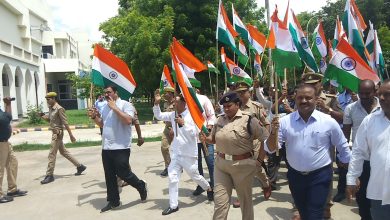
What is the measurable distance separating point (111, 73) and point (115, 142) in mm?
1175

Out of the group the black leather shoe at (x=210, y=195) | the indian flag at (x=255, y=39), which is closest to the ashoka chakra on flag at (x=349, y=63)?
the black leather shoe at (x=210, y=195)

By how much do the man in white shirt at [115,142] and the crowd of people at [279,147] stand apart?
0.05 ft

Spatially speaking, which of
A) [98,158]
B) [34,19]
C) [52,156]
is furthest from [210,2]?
[34,19]

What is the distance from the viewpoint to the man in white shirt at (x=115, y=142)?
5758 millimetres

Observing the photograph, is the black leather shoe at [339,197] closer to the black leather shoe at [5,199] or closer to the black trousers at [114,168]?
the black trousers at [114,168]

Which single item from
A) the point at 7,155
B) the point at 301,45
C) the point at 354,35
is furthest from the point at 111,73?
the point at 354,35

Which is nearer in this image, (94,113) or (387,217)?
(387,217)

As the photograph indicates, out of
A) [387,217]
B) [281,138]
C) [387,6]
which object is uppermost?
[387,6]

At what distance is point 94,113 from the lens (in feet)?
20.3

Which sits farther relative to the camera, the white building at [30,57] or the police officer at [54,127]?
the white building at [30,57]

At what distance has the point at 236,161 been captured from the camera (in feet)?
13.9

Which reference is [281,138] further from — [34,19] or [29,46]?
[34,19]

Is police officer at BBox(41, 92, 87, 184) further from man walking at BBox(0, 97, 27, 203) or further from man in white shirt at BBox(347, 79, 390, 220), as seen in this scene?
man in white shirt at BBox(347, 79, 390, 220)

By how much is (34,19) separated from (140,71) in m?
28.4
